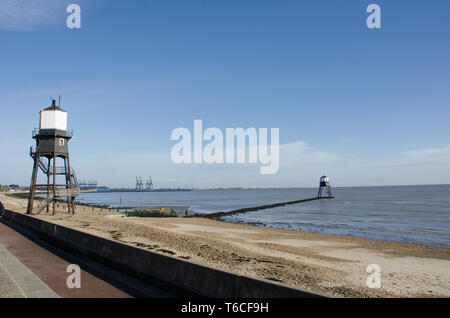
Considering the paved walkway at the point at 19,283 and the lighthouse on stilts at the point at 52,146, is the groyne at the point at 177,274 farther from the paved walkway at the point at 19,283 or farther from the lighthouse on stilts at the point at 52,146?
the lighthouse on stilts at the point at 52,146

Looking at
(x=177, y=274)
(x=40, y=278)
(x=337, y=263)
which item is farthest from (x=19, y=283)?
(x=337, y=263)

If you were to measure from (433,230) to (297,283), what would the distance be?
3110 centimetres

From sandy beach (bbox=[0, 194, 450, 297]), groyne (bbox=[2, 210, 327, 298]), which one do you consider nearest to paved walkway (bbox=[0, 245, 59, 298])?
groyne (bbox=[2, 210, 327, 298])

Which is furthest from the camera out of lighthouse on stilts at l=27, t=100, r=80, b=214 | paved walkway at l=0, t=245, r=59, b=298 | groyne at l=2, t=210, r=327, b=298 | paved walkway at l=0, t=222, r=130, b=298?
lighthouse on stilts at l=27, t=100, r=80, b=214

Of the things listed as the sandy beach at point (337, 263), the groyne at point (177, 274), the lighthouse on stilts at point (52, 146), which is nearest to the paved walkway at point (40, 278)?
the groyne at point (177, 274)

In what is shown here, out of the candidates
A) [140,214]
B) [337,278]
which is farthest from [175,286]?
[140,214]

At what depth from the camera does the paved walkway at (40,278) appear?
8594 mm

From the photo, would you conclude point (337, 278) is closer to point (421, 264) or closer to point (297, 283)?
point (297, 283)

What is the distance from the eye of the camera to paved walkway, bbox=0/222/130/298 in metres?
8.59

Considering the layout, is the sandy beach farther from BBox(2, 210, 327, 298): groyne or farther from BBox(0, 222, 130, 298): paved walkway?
BBox(0, 222, 130, 298): paved walkway
